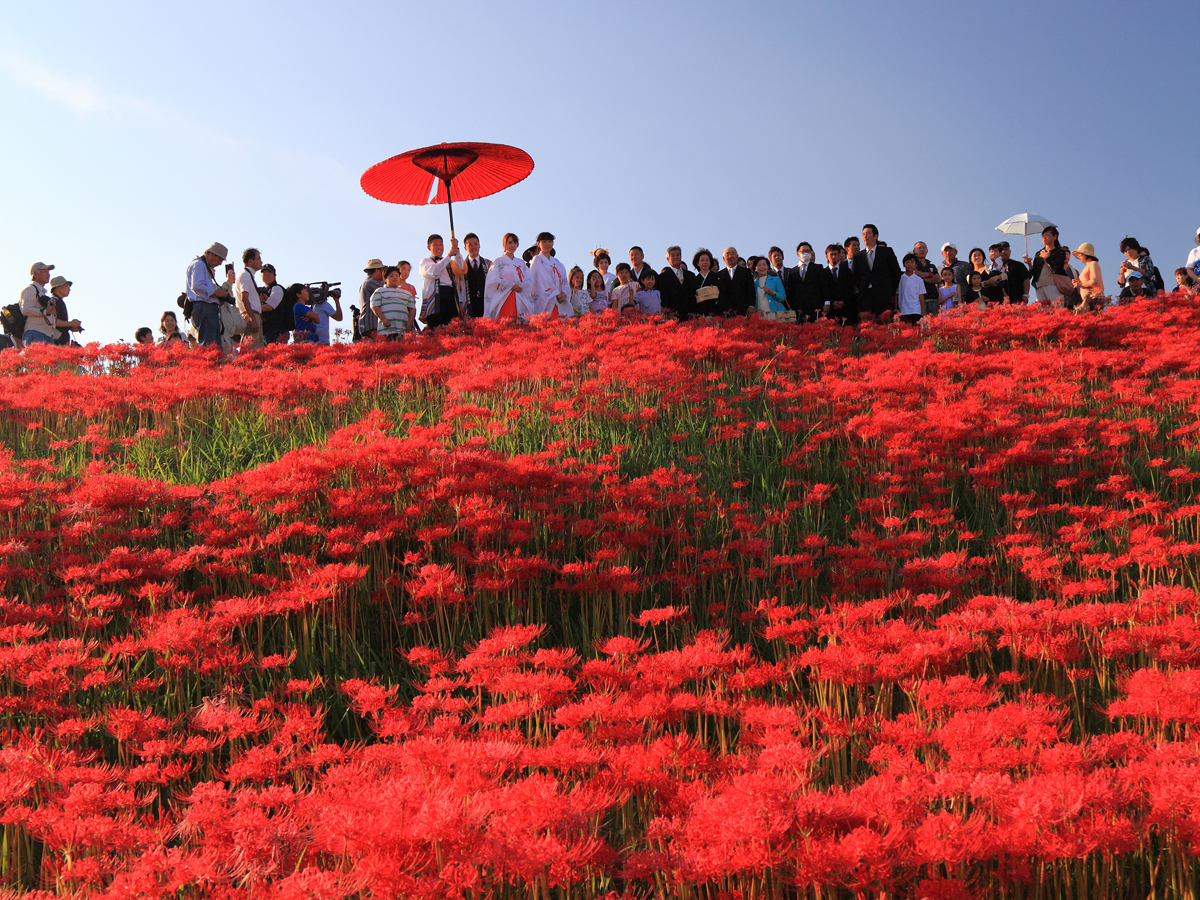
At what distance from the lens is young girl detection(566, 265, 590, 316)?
14.1 metres

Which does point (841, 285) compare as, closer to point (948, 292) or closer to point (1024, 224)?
point (948, 292)

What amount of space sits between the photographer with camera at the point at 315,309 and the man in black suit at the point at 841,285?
8.32 metres

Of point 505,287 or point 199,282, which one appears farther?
point 505,287

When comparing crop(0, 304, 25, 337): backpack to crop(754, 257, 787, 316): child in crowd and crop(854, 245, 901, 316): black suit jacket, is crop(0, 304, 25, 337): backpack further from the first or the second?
crop(854, 245, 901, 316): black suit jacket

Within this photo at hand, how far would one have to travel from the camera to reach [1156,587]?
4.07 meters

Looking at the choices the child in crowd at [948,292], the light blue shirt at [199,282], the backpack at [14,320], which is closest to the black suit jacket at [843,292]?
the child in crowd at [948,292]

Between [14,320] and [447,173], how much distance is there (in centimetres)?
702

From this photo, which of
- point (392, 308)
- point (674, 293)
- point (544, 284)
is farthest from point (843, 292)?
point (392, 308)

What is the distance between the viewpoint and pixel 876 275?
13.9m

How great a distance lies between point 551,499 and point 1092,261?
11399 millimetres

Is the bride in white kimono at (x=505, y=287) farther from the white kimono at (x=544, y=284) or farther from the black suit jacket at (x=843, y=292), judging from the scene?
the black suit jacket at (x=843, y=292)

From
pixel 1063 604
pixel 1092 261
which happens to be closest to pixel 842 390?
pixel 1063 604

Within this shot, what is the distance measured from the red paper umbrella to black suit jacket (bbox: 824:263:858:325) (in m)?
5.23

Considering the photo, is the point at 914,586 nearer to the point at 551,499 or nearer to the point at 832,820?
the point at 551,499
